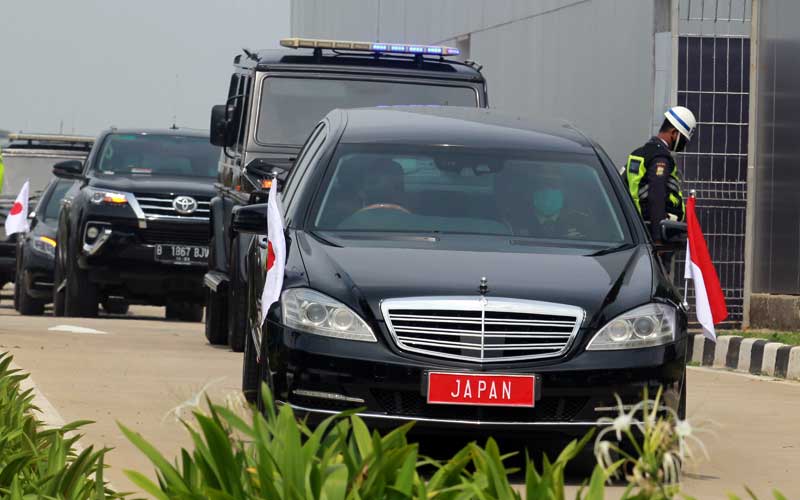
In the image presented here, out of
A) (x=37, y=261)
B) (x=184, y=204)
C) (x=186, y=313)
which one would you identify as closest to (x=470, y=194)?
(x=184, y=204)

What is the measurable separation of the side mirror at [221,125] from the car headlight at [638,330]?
22.9 feet

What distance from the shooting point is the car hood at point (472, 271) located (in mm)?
7988

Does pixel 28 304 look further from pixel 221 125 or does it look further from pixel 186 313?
pixel 221 125

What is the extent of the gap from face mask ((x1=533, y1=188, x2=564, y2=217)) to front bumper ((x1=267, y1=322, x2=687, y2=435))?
1.36 m

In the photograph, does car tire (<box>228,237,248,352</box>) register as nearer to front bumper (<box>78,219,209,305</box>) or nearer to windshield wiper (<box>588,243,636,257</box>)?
front bumper (<box>78,219,209,305</box>)

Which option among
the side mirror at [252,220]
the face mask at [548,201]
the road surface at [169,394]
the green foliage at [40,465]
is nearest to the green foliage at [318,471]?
the green foliage at [40,465]

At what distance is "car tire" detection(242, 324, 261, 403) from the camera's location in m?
9.37

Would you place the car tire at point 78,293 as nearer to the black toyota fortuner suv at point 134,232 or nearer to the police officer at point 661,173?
the black toyota fortuner suv at point 134,232

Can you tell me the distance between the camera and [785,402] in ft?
40.8

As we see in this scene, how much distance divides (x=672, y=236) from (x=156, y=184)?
1027 cm

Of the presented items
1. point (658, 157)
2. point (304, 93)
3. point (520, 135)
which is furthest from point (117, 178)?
point (520, 135)

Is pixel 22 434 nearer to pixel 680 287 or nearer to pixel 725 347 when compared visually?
pixel 725 347

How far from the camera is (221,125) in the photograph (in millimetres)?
14867

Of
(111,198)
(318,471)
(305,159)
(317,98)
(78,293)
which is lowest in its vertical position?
(78,293)
